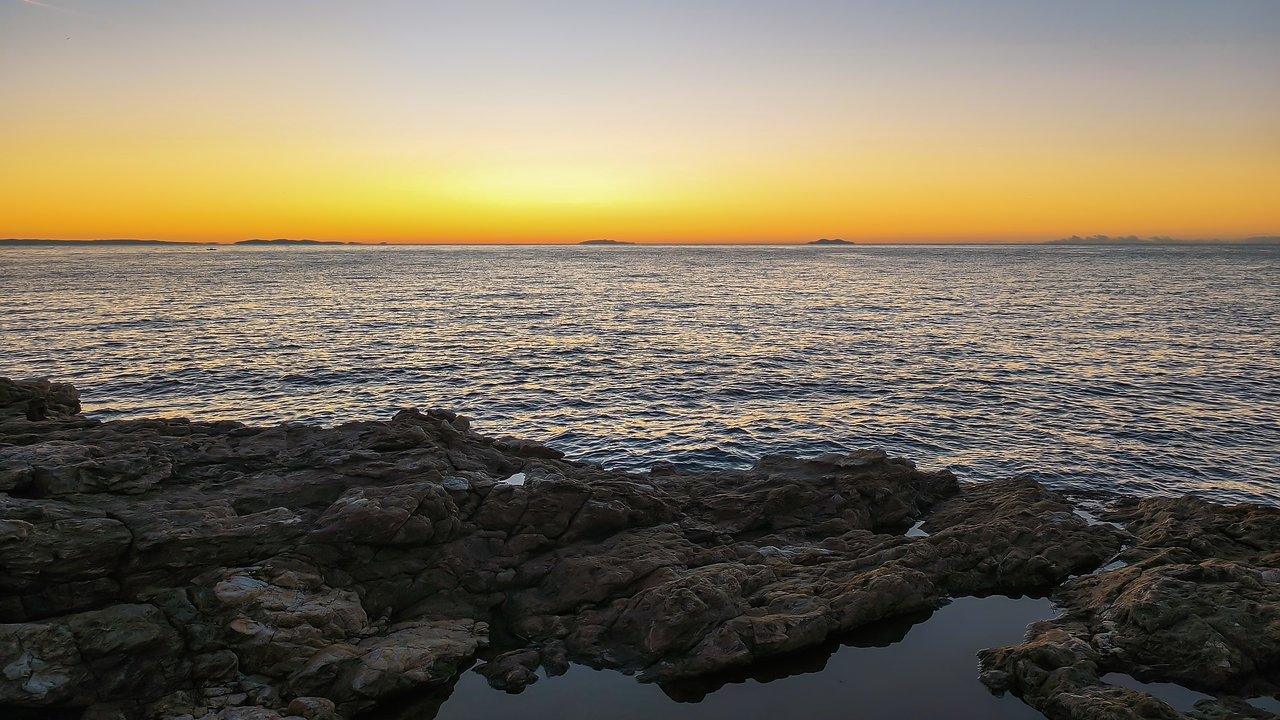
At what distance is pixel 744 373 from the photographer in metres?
51.1

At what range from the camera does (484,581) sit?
18969 mm

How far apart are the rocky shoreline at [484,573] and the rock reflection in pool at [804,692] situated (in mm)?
391

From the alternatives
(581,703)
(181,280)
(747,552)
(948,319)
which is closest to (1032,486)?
(747,552)

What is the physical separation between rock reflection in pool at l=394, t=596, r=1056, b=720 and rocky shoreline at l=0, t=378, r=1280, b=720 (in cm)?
39

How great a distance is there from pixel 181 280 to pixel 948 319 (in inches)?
5123

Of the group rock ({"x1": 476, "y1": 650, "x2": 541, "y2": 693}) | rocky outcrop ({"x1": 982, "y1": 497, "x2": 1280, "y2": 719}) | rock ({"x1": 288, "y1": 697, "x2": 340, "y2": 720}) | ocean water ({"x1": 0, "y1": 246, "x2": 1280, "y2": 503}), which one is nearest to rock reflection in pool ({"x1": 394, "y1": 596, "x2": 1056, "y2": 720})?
rock ({"x1": 476, "y1": 650, "x2": 541, "y2": 693})

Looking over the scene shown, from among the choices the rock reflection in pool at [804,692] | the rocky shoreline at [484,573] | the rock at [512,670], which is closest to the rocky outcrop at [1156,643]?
the rocky shoreline at [484,573]

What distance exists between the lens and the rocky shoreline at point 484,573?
14.5m

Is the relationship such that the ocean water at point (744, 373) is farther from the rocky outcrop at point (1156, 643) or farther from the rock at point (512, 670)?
the rock at point (512, 670)

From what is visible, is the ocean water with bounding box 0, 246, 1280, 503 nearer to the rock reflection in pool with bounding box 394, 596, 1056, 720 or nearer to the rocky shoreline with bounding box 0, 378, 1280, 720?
the rocky shoreline with bounding box 0, 378, 1280, 720

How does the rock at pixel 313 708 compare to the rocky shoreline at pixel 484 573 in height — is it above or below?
below

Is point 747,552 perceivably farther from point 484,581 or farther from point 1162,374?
point 1162,374

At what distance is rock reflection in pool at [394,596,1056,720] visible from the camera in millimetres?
15438

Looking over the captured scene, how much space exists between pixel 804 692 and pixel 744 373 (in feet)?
117
